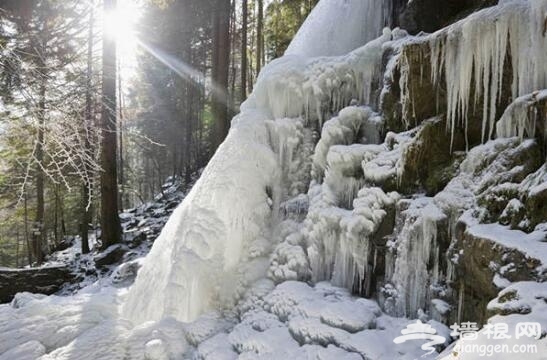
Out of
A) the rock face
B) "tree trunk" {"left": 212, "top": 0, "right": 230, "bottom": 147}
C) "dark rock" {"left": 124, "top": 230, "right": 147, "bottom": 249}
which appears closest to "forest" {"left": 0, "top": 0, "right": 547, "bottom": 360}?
the rock face

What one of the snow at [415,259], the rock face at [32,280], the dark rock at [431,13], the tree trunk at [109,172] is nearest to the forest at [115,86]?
the tree trunk at [109,172]

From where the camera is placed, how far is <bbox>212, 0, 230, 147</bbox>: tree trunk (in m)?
10.6

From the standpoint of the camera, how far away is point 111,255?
8961 mm

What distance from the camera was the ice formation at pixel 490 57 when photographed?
143 inches

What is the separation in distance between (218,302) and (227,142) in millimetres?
2410

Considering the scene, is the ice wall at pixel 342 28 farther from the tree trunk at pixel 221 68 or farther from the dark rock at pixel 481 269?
the dark rock at pixel 481 269

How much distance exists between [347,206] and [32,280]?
7.55 m

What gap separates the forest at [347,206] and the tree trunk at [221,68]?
12.5 feet

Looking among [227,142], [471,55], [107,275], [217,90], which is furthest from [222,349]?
[217,90]

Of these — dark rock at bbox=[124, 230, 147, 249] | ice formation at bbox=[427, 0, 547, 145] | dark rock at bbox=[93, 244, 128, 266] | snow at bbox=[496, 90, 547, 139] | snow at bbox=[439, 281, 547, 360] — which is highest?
ice formation at bbox=[427, 0, 547, 145]

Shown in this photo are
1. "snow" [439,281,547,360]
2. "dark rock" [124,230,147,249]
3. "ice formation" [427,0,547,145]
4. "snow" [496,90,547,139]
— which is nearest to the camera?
"snow" [439,281,547,360]

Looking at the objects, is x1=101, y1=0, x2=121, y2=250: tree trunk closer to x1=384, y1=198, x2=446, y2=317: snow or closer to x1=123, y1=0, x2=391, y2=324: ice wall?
x1=123, y1=0, x2=391, y2=324: ice wall

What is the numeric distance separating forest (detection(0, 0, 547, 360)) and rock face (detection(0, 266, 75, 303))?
1958 millimetres

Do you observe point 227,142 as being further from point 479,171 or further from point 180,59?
point 180,59
